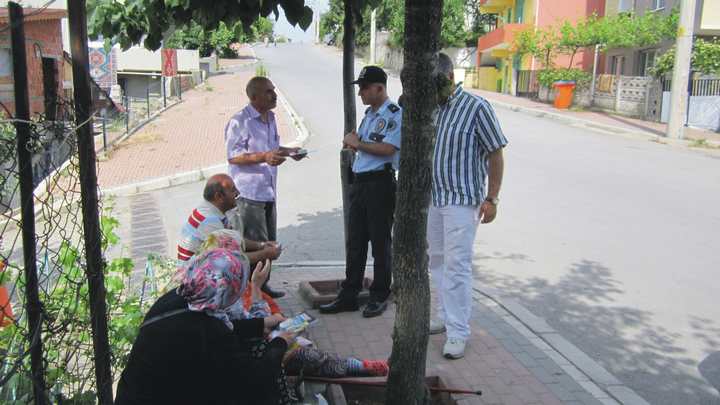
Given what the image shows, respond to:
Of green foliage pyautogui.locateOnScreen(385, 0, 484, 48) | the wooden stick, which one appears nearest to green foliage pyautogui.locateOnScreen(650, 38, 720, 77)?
the wooden stick

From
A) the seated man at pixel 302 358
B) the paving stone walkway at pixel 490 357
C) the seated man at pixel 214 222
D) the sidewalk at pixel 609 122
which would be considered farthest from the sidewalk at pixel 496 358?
the sidewalk at pixel 609 122

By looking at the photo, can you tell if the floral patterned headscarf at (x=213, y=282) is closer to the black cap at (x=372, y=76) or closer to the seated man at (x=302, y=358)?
the seated man at (x=302, y=358)

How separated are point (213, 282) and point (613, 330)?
364 cm

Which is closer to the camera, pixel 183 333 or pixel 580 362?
pixel 183 333

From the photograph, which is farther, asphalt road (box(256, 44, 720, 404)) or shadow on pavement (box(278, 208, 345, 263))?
shadow on pavement (box(278, 208, 345, 263))

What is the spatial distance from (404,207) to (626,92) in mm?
22771

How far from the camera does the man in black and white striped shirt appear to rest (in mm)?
4055

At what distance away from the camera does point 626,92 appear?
23219 millimetres

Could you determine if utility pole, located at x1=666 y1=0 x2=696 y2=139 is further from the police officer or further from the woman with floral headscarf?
the woman with floral headscarf

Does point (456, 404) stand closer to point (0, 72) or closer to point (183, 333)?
point (183, 333)

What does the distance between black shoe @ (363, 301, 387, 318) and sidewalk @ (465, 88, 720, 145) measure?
14.2 meters

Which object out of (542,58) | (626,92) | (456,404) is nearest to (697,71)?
(626,92)

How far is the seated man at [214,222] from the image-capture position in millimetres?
3971

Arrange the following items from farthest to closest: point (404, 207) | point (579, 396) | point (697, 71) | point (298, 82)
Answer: point (298, 82), point (697, 71), point (579, 396), point (404, 207)
